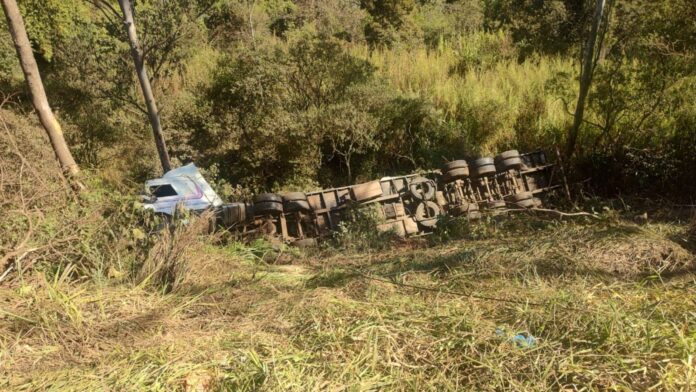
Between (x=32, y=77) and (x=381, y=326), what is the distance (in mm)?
6091

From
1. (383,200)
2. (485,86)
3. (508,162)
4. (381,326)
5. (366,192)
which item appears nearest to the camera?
(381,326)

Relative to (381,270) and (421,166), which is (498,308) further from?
(421,166)

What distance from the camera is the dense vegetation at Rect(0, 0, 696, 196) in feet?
25.6

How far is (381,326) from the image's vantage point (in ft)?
9.89

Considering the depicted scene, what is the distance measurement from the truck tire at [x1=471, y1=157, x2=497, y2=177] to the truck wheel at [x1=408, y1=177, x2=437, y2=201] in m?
0.74

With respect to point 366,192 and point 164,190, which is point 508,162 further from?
point 164,190

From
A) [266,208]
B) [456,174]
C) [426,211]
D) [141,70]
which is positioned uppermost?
[141,70]

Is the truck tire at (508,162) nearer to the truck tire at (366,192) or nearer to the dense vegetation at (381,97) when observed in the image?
the dense vegetation at (381,97)

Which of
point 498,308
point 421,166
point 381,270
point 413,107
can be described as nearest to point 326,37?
point 413,107

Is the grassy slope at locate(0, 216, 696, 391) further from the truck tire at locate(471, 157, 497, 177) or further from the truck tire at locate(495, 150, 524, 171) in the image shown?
the truck tire at locate(495, 150, 524, 171)

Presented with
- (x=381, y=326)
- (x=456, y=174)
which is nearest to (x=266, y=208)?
(x=456, y=174)

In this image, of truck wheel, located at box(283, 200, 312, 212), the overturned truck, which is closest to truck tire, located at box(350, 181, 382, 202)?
the overturned truck

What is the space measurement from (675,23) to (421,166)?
17.0 ft

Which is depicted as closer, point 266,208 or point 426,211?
point 266,208
